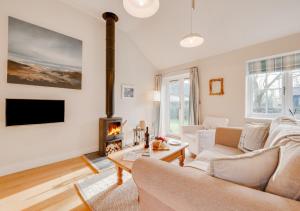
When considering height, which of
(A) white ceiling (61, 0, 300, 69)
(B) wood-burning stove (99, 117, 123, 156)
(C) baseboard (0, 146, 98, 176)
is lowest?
(C) baseboard (0, 146, 98, 176)

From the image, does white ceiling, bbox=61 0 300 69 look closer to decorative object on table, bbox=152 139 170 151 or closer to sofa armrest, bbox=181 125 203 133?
sofa armrest, bbox=181 125 203 133

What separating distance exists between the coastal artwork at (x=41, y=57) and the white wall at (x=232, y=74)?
10.2 feet

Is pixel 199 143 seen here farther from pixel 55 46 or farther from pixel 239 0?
pixel 55 46

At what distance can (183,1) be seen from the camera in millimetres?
2668

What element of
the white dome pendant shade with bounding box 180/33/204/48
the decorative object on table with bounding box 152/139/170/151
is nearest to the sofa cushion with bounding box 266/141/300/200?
the decorative object on table with bounding box 152/139/170/151

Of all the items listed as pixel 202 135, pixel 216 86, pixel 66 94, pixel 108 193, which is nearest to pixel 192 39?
pixel 202 135

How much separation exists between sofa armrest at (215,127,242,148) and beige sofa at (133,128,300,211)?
68.9 inches

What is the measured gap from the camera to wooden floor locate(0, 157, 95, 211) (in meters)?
1.57

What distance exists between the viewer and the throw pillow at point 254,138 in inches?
72.7

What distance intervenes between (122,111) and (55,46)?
206 centimetres

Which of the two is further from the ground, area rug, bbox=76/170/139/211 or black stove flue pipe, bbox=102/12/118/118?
black stove flue pipe, bbox=102/12/118/118

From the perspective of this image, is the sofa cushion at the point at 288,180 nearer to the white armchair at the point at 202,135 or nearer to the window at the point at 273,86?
the white armchair at the point at 202,135

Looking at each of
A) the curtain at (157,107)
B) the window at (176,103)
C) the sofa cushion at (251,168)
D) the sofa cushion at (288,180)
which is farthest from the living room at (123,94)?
the curtain at (157,107)

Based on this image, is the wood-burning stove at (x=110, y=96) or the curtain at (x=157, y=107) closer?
the wood-burning stove at (x=110, y=96)
